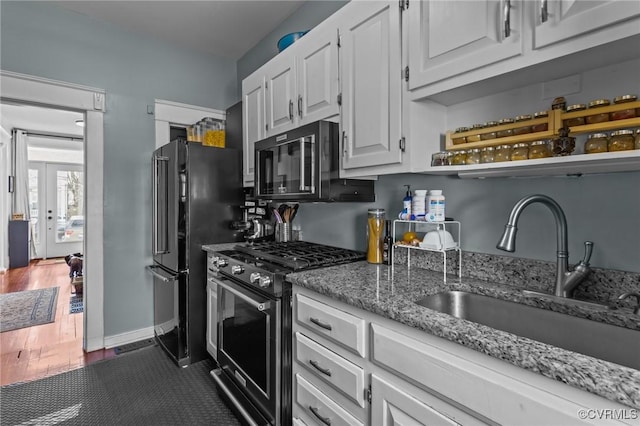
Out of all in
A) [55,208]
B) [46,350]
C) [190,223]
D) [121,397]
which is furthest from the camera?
[55,208]

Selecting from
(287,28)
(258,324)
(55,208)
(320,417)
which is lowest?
(320,417)

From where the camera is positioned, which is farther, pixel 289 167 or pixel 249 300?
pixel 289 167

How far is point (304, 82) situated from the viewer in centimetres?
200

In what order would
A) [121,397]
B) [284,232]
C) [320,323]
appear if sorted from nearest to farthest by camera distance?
[320,323]
[121,397]
[284,232]

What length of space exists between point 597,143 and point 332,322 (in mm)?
1053

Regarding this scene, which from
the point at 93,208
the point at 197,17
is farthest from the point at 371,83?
the point at 93,208

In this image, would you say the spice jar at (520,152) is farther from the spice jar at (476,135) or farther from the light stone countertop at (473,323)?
the light stone countertop at (473,323)

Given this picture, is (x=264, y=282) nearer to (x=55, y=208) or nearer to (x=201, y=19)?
(x=201, y=19)

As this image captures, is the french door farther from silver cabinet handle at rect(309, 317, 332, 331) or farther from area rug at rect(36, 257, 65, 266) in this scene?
silver cabinet handle at rect(309, 317, 332, 331)

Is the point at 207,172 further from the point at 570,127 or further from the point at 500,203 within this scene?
the point at 570,127

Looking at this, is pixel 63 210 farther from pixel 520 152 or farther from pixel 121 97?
pixel 520 152

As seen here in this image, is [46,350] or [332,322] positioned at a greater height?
[332,322]

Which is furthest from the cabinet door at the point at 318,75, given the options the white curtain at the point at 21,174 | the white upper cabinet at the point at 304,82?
the white curtain at the point at 21,174

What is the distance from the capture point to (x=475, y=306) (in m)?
1.31
